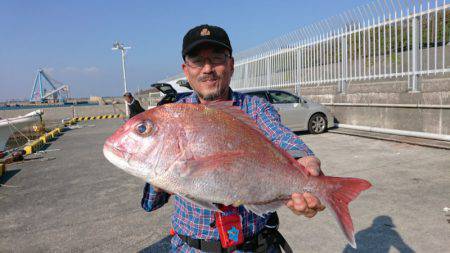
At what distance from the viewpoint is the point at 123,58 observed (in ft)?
102

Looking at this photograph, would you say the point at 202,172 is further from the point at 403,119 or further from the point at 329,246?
the point at 403,119

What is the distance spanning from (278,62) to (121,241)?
1327 centimetres

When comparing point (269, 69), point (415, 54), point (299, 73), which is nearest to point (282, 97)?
point (299, 73)

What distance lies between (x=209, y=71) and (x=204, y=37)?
19cm

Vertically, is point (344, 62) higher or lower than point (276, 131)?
higher

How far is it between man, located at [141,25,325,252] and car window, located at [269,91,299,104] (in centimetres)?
964

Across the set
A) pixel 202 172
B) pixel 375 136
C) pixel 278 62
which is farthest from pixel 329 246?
pixel 278 62

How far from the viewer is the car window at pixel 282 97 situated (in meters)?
11.5

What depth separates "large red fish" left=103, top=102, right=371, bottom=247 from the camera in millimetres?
1409

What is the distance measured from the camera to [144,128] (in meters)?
1.47

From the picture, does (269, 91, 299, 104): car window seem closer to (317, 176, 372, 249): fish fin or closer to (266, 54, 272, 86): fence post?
(266, 54, 272, 86): fence post

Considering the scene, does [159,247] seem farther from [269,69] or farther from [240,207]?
[269,69]

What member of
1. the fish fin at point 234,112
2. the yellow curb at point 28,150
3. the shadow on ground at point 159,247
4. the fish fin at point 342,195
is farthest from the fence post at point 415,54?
the yellow curb at point 28,150

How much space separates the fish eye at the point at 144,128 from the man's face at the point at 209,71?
0.55 m
